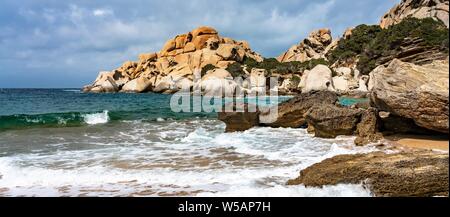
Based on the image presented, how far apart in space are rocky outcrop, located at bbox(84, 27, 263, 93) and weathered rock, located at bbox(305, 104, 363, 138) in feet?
196

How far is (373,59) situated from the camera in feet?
166

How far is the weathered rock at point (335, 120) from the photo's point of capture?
1170 centimetres

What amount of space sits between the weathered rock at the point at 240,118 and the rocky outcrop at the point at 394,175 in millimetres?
8914

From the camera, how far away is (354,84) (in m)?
52.6

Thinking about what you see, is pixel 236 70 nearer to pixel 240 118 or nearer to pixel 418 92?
pixel 240 118

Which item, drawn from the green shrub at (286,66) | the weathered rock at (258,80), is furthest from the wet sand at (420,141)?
the green shrub at (286,66)

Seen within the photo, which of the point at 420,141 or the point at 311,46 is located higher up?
the point at 311,46

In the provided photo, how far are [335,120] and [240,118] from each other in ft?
13.6

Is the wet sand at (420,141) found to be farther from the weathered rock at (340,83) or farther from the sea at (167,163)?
the weathered rock at (340,83)

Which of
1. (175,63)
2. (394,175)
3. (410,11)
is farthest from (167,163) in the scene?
(175,63)

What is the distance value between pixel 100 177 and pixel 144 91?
233 feet

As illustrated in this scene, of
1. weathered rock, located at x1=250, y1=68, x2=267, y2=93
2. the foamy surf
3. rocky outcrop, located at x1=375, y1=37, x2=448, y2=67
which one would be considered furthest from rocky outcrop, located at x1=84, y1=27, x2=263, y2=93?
the foamy surf

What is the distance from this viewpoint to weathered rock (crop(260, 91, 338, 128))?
46.6 feet
